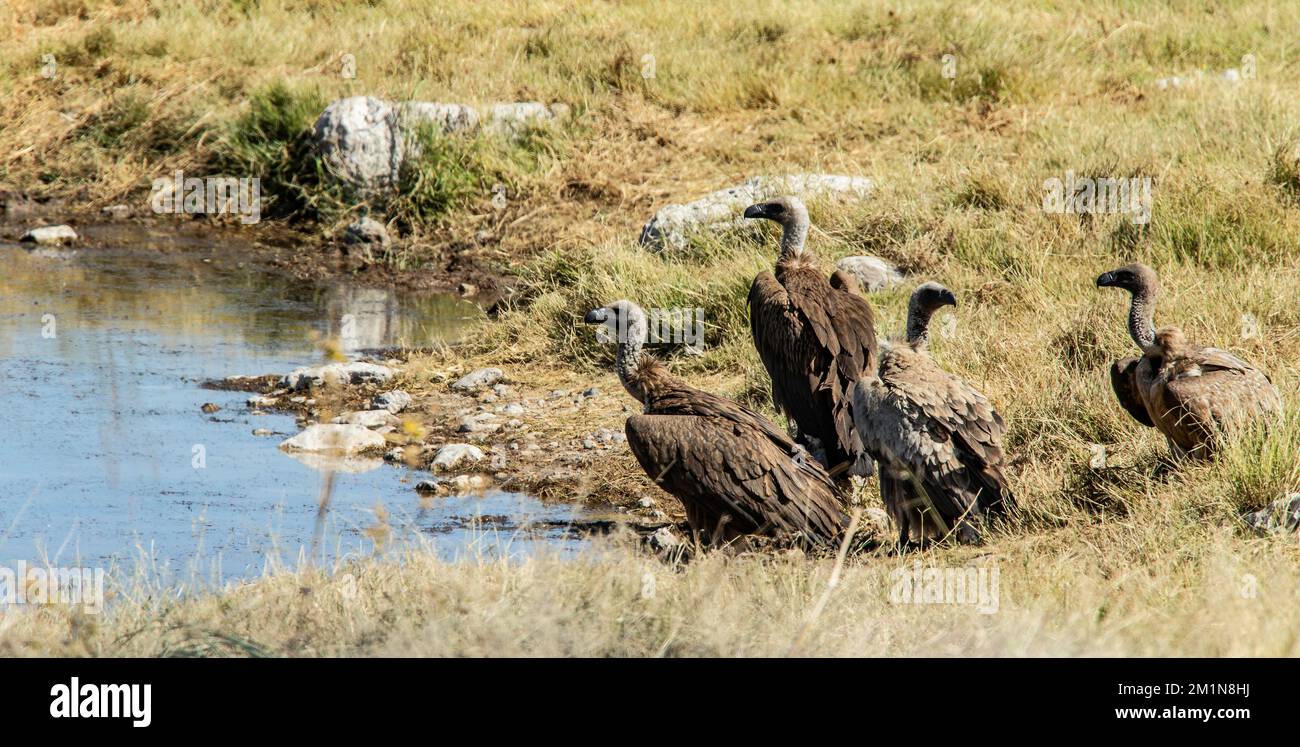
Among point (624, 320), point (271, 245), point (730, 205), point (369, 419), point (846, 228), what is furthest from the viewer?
point (271, 245)

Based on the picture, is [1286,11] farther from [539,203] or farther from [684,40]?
[539,203]

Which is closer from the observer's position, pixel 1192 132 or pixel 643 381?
pixel 643 381

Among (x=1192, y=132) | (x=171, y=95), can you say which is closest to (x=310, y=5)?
(x=171, y=95)

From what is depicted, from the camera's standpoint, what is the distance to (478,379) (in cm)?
862

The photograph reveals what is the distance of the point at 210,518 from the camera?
20.6 feet

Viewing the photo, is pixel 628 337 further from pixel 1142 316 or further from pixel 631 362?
pixel 1142 316

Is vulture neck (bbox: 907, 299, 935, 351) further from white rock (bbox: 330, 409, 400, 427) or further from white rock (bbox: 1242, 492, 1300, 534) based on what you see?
white rock (bbox: 330, 409, 400, 427)

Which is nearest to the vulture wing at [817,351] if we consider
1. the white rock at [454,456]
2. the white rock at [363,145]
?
the white rock at [454,456]

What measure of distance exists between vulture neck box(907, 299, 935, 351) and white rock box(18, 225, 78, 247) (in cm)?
801

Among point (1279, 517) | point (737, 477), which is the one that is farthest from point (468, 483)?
point (1279, 517)

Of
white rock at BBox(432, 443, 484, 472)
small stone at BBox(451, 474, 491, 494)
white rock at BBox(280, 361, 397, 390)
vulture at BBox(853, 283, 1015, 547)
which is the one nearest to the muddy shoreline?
white rock at BBox(280, 361, 397, 390)

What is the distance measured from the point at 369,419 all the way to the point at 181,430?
970 mm

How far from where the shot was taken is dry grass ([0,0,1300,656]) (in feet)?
13.1

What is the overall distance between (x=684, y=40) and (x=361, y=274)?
4490mm
